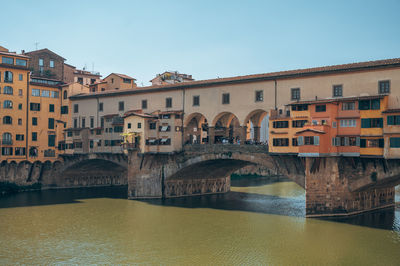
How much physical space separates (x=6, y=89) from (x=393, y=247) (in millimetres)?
63993

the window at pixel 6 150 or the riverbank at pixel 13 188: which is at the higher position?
the window at pixel 6 150

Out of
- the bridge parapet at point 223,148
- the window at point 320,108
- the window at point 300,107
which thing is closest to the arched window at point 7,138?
the bridge parapet at point 223,148

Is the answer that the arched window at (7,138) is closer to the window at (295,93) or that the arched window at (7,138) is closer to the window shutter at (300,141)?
the window at (295,93)

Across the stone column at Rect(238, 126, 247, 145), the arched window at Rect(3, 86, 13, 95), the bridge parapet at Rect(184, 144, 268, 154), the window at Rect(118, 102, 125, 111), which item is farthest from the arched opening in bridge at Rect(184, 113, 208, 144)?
the arched window at Rect(3, 86, 13, 95)

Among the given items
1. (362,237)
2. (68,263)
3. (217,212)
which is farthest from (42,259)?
(362,237)

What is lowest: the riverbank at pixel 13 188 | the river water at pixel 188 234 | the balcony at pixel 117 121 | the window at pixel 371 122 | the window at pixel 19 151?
the river water at pixel 188 234

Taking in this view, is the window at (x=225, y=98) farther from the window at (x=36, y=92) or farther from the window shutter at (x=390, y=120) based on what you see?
the window at (x=36, y=92)

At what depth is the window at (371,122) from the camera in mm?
44906

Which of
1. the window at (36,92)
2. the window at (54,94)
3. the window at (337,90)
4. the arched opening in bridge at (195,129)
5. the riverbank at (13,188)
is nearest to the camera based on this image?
the window at (337,90)

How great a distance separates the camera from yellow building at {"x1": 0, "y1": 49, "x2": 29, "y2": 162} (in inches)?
2857

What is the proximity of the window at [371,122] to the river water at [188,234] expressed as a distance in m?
10.4

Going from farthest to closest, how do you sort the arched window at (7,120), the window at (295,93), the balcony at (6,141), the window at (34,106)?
the window at (34,106)
the arched window at (7,120)
the balcony at (6,141)
the window at (295,93)

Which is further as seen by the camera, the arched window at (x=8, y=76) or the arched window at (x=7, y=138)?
the arched window at (x=8, y=76)

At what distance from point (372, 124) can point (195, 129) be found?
28.0 m
